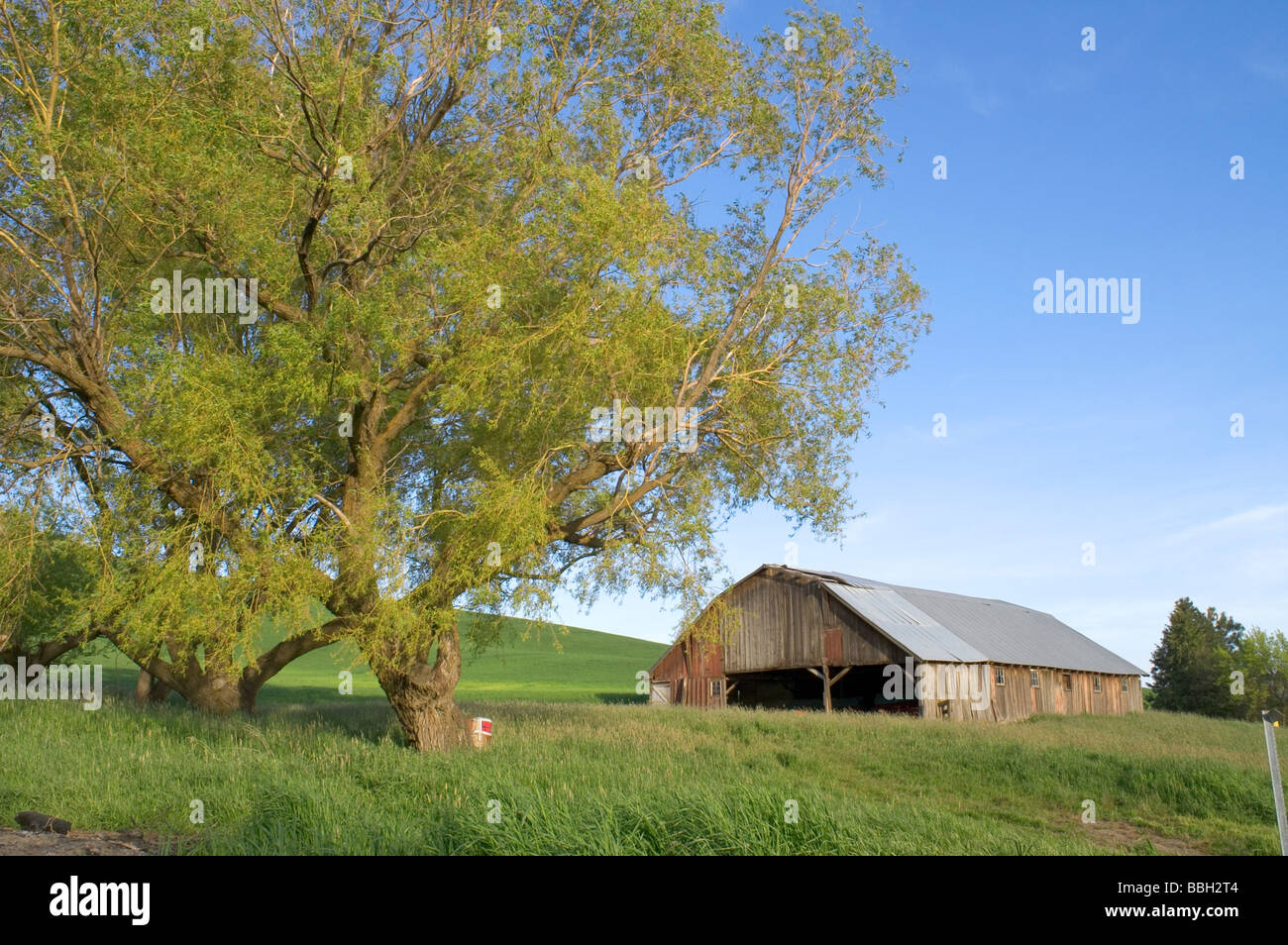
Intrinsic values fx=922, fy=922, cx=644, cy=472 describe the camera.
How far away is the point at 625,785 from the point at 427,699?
5.63 metres

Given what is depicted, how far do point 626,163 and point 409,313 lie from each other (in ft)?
19.1

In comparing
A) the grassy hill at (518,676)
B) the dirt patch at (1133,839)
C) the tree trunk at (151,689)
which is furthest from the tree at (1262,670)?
the tree trunk at (151,689)

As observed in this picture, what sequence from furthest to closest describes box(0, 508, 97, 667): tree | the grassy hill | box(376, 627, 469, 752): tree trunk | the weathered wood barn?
the grassy hill
the weathered wood barn
box(376, 627, 469, 752): tree trunk
box(0, 508, 97, 667): tree

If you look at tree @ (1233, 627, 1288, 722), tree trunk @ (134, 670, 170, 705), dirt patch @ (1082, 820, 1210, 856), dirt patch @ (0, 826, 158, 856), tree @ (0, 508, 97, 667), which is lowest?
tree @ (1233, 627, 1288, 722)

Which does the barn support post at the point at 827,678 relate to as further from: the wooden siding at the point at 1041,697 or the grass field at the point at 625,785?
the grass field at the point at 625,785

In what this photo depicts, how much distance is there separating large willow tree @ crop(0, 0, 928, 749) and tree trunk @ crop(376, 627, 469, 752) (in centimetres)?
7

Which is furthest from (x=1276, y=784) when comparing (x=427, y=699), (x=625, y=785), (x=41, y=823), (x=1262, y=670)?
(x=1262, y=670)

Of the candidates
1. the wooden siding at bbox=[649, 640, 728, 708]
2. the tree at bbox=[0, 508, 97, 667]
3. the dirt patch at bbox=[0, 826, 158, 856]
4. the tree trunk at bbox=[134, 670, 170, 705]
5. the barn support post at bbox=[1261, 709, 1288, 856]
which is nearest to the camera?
the dirt patch at bbox=[0, 826, 158, 856]

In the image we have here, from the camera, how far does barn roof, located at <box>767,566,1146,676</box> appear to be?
36188 mm

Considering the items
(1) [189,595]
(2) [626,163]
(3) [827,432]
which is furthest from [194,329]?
(3) [827,432]

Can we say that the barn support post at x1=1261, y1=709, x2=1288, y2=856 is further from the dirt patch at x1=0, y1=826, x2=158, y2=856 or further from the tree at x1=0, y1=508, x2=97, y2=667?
the tree at x1=0, y1=508, x2=97, y2=667

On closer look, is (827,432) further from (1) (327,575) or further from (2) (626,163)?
(1) (327,575)

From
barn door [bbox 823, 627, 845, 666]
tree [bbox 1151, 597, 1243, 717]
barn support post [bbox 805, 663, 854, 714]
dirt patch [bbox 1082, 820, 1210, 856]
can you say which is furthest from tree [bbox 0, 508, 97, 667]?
tree [bbox 1151, 597, 1243, 717]
